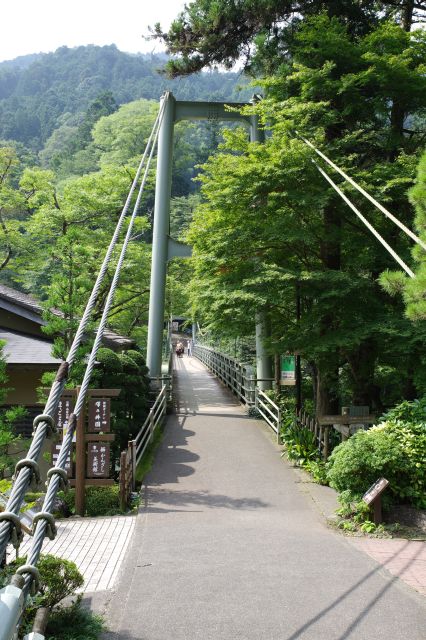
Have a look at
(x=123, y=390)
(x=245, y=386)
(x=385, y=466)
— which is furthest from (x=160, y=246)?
(x=385, y=466)

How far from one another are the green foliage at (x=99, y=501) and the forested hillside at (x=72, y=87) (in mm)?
88777

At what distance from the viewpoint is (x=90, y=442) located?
9531mm

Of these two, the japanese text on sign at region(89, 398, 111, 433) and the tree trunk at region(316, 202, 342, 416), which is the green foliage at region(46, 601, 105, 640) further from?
the tree trunk at region(316, 202, 342, 416)

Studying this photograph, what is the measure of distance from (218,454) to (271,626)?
7.62 meters

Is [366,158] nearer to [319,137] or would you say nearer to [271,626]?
[319,137]

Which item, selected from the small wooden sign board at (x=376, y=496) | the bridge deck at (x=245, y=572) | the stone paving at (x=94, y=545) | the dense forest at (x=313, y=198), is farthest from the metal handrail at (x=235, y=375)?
the stone paving at (x=94, y=545)

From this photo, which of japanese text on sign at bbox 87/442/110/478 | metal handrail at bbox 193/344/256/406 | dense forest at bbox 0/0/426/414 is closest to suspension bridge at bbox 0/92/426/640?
japanese text on sign at bbox 87/442/110/478

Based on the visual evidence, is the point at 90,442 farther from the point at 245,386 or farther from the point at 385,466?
the point at 245,386

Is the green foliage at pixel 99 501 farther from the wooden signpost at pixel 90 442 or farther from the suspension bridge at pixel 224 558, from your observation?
the suspension bridge at pixel 224 558

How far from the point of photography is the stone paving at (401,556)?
251 inches

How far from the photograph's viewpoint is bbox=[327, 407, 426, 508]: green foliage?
8438 mm

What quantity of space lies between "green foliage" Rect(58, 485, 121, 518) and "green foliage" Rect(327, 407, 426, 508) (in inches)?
141

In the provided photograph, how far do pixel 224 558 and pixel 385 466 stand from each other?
9.98 feet

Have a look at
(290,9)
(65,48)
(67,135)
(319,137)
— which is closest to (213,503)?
(319,137)
